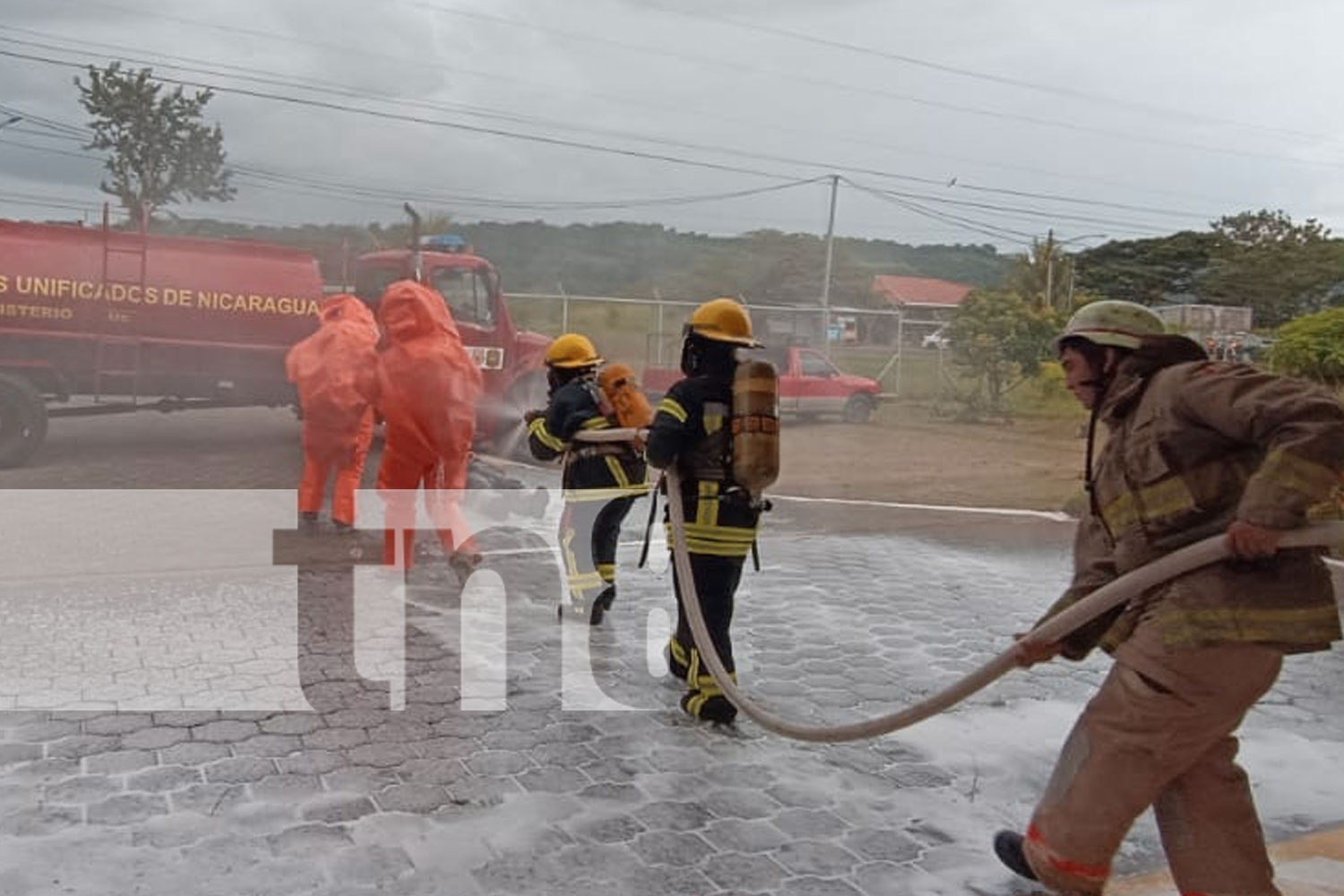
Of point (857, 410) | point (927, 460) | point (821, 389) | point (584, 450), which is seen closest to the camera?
point (584, 450)

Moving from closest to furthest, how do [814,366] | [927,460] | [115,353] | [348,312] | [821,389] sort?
[348,312] → [115,353] → [814,366] → [821,389] → [927,460]

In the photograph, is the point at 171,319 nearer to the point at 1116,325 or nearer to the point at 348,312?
the point at 348,312

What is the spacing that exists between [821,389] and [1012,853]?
27.1 ft

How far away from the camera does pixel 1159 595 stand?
2.54 metres

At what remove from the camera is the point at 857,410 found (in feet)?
36.7

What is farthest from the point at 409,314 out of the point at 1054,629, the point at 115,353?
the point at 1054,629

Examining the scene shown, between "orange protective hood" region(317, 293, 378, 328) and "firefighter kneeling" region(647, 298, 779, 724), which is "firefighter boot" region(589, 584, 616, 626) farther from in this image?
"orange protective hood" region(317, 293, 378, 328)

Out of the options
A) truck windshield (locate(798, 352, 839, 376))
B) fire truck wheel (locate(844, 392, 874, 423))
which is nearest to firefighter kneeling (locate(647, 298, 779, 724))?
truck windshield (locate(798, 352, 839, 376))

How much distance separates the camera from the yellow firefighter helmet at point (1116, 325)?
2703 millimetres

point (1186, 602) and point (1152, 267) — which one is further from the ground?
point (1152, 267)

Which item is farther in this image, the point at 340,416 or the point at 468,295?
the point at 468,295

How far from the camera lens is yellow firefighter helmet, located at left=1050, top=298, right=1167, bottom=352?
2703 mm

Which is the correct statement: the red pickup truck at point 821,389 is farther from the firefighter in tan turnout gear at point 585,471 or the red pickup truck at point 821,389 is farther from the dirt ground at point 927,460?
the firefighter in tan turnout gear at point 585,471

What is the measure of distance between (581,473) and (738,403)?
1.37m
